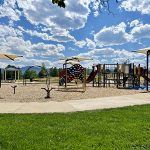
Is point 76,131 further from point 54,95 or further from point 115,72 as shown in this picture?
point 115,72

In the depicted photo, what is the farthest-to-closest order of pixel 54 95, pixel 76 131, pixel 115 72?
pixel 115 72 → pixel 54 95 → pixel 76 131

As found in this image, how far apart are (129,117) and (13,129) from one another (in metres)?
3.40

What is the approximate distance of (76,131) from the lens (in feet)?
26.1

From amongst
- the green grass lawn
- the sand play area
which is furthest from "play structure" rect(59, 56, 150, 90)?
the green grass lawn

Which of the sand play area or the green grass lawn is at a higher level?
the sand play area

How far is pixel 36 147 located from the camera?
258 inches

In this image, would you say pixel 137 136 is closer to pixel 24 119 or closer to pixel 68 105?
pixel 24 119

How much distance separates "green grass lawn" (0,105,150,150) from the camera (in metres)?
6.76

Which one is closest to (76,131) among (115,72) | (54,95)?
(54,95)

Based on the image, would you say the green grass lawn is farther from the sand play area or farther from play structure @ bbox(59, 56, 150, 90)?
play structure @ bbox(59, 56, 150, 90)

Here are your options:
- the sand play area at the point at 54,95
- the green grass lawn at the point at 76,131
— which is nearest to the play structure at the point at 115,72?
the sand play area at the point at 54,95

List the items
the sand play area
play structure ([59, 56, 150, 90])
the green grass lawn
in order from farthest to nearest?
play structure ([59, 56, 150, 90]), the sand play area, the green grass lawn

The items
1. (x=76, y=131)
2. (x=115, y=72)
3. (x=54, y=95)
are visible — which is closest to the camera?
(x=76, y=131)

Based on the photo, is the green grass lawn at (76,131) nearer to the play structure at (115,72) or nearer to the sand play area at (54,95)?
the sand play area at (54,95)
